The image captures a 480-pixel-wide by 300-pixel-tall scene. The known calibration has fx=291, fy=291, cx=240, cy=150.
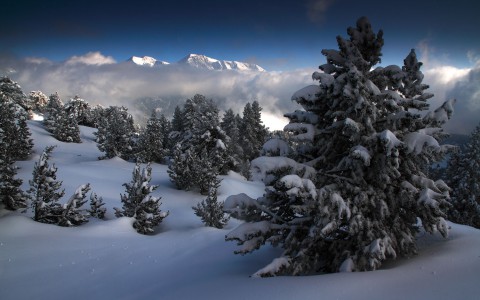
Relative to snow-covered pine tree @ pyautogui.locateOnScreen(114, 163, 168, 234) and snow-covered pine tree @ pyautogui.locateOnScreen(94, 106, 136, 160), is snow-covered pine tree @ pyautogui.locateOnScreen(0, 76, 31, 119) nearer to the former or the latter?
snow-covered pine tree @ pyautogui.locateOnScreen(94, 106, 136, 160)

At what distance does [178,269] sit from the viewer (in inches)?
497

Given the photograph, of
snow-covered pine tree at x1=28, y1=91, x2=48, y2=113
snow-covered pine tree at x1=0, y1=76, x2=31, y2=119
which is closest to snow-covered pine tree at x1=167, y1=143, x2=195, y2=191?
snow-covered pine tree at x1=0, y1=76, x2=31, y2=119

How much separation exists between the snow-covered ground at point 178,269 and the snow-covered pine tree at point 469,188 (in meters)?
20.0

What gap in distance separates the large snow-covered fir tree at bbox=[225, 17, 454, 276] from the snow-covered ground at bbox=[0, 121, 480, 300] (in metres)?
0.82

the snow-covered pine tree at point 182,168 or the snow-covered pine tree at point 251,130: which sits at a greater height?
the snow-covered pine tree at point 251,130

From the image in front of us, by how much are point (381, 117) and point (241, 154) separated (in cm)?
4775

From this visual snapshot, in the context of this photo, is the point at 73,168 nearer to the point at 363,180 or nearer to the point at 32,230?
the point at 32,230

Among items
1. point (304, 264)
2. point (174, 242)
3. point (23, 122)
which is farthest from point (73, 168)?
point (304, 264)

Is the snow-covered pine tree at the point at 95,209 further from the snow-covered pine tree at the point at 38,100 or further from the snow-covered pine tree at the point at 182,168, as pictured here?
the snow-covered pine tree at the point at 38,100

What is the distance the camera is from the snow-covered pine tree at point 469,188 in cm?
2678

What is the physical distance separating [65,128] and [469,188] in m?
68.3

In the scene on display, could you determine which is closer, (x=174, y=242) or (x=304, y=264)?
(x=304, y=264)

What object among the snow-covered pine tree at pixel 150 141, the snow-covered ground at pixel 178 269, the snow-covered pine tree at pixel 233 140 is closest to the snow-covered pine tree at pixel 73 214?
the snow-covered ground at pixel 178 269

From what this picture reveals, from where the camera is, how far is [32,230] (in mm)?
17344
